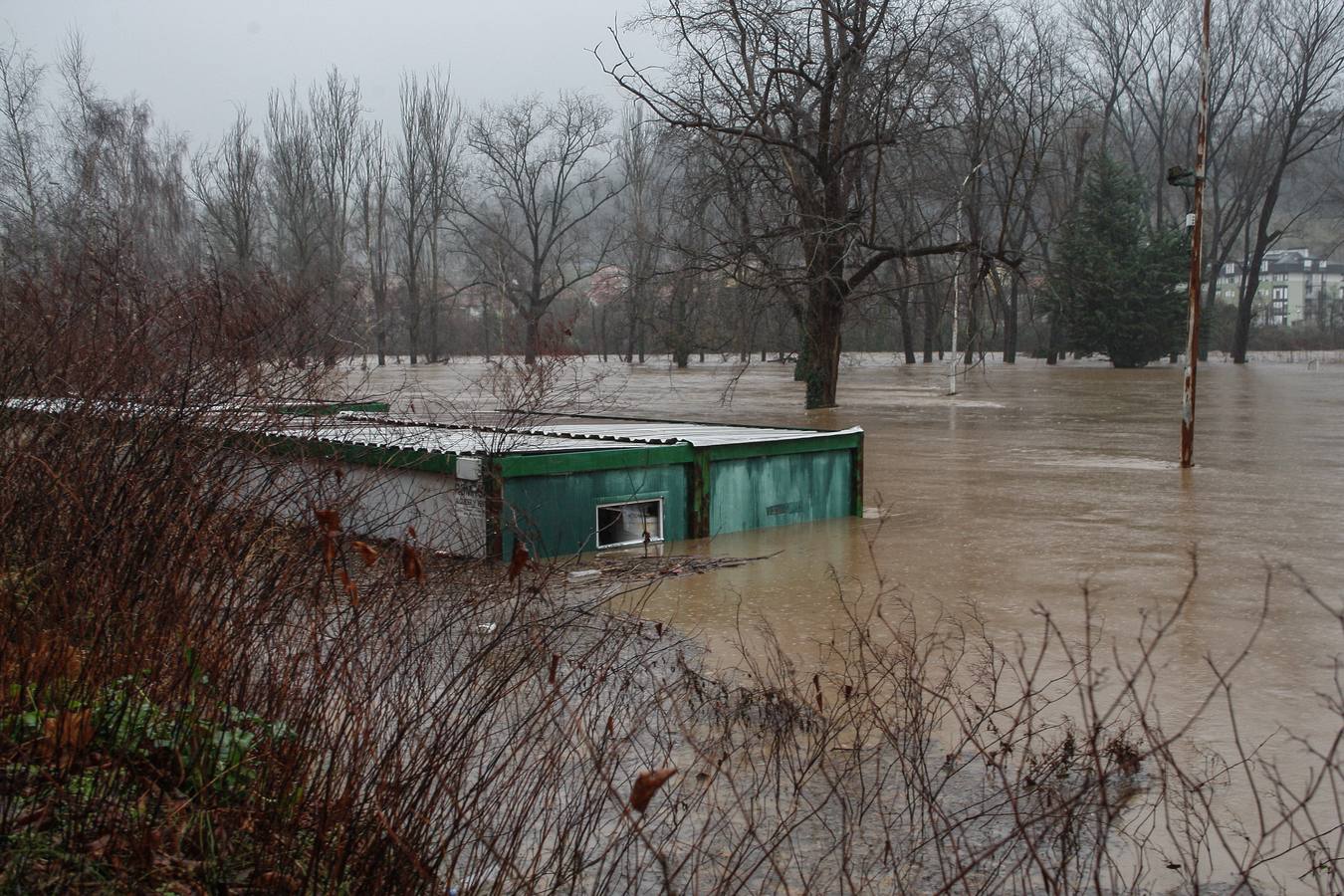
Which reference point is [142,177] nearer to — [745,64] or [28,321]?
[745,64]

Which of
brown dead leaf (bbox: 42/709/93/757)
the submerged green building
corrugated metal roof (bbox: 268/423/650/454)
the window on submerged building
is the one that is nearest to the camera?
brown dead leaf (bbox: 42/709/93/757)

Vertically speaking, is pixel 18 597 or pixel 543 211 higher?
pixel 543 211

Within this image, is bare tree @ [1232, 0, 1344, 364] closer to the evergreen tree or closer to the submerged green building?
the evergreen tree

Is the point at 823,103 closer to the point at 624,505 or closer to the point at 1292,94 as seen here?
the point at 624,505

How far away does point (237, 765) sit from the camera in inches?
122

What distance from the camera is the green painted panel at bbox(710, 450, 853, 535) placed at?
11773 mm

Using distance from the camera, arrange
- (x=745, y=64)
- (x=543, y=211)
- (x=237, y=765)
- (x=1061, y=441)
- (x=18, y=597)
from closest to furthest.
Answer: (x=237, y=765)
(x=18, y=597)
(x=1061, y=441)
(x=745, y=64)
(x=543, y=211)

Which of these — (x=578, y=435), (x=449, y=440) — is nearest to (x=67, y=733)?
(x=449, y=440)

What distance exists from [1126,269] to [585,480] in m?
40.4

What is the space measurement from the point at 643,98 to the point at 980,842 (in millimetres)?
18876

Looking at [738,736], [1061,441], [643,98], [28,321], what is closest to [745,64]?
[643,98]

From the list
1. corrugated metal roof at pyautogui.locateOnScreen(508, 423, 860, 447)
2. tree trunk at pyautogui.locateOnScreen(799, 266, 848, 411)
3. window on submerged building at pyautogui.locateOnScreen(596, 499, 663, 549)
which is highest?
tree trunk at pyautogui.locateOnScreen(799, 266, 848, 411)

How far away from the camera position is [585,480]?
10.5 metres

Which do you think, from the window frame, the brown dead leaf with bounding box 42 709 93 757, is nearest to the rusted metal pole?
the window frame
